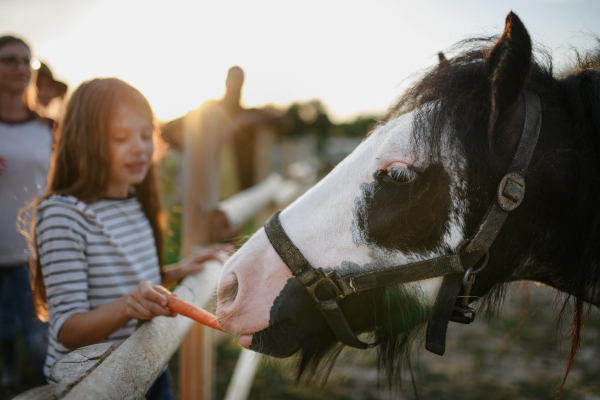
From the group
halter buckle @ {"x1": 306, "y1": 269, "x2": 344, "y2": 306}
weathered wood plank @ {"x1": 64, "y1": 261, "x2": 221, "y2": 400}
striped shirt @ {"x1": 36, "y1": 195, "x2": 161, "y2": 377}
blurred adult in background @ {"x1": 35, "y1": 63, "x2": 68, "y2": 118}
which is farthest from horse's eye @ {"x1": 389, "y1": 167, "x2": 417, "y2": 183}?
blurred adult in background @ {"x1": 35, "y1": 63, "x2": 68, "y2": 118}

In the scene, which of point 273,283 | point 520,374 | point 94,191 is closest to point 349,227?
point 273,283

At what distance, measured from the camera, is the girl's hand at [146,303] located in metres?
1.07

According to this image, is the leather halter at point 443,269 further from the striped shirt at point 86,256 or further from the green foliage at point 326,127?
the green foliage at point 326,127

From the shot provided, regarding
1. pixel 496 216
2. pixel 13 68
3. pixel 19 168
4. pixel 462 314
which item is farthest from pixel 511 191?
pixel 13 68

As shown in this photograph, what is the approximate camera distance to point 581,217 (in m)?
1.15

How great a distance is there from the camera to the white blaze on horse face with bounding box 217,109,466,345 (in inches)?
44.6

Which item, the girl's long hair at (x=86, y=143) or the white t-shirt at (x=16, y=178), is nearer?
the girl's long hair at (x=86, y=143)

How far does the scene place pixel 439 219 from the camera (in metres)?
1.12

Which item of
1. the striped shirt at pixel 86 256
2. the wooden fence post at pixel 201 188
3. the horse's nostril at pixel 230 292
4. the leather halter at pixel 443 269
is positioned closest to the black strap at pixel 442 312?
the leather halter at pixel 443 269

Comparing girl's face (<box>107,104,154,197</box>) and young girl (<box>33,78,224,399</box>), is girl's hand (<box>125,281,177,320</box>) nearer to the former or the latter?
young girl (<box>33,78,224,399</box>)

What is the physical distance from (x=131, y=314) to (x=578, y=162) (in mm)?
1488

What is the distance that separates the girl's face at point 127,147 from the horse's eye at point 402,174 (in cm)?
107

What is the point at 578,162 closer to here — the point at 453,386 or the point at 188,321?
the point at 188,321

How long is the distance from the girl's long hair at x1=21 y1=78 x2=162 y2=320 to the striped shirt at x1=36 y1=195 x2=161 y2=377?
0.10 m
